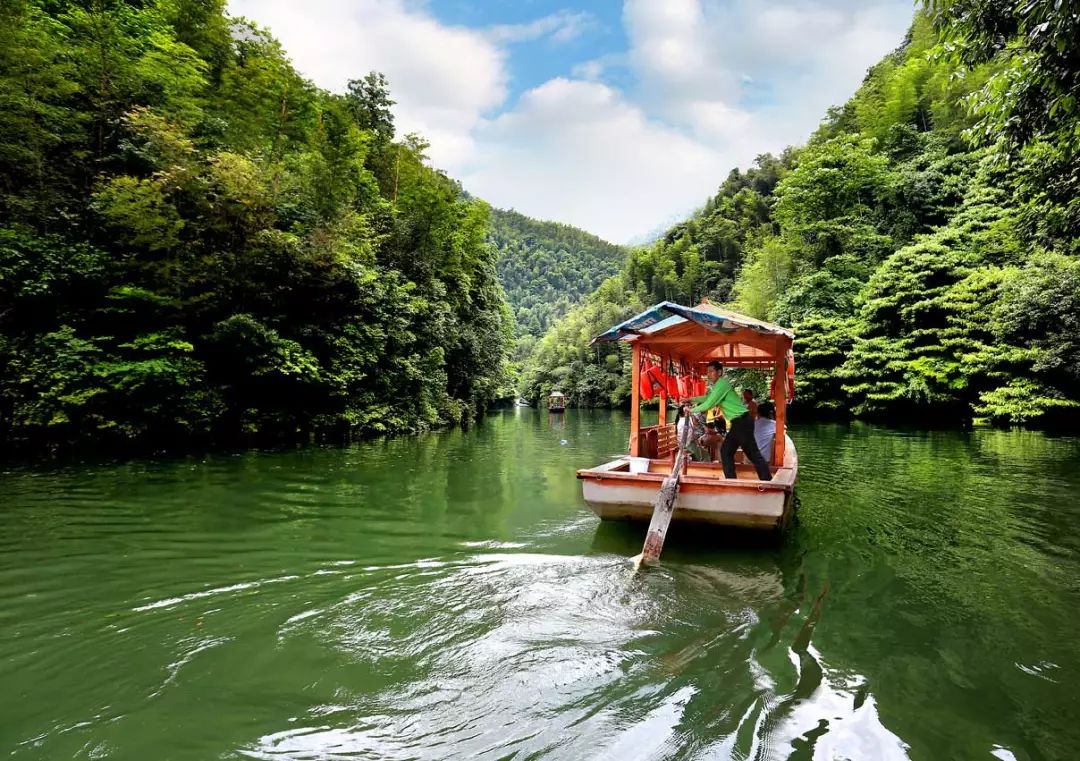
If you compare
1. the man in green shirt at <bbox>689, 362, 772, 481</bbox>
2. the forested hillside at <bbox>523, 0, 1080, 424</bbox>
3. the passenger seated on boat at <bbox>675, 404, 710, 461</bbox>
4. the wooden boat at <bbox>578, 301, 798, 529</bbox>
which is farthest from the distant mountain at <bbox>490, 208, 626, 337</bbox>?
the man in green shirt at <bbox>689, 362, 772, 481</bbox>

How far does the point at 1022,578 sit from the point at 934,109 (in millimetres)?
36938

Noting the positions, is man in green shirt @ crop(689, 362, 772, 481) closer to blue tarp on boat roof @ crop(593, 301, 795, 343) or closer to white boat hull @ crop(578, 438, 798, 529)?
white boat hull @ crop(578, 438, 798, 529)

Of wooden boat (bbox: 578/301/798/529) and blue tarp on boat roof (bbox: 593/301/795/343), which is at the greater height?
blue tarp on boat roof (bbox: 593/301/795/343)

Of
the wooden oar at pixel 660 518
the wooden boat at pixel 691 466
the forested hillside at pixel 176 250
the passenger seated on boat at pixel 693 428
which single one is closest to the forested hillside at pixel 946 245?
the wooden boat at pixel 691 466

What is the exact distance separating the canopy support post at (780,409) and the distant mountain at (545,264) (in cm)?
10490

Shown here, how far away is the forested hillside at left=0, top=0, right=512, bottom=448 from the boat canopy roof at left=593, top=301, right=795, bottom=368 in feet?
34.7

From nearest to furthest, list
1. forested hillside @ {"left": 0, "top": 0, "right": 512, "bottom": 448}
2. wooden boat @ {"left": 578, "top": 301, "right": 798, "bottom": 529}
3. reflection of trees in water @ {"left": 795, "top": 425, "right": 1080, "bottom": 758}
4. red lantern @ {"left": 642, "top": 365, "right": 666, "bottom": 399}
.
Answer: reflection of trees in water @ {"left": 795, "top": 425, "right": 1080, "bottom": 758} < wooden boat @ {"left": 578, "top": 301, "right": 798, "bottom": 529} < red lantern @ {"left": 642, "top": 365, "right": 666, "bottom": 399} < forested hillside @ {"left": 0, "top": 0, "right": 512, "bottom": 448}

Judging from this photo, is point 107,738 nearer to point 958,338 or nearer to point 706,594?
point 706,594

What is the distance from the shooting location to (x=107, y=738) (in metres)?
2.69

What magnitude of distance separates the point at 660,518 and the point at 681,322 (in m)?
2.73

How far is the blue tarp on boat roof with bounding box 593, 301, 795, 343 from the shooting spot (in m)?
6.84

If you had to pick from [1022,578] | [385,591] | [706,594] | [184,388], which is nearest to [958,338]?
[1022,578]

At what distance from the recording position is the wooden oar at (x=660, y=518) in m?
5.77

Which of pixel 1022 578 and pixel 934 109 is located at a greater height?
pixel 934 109
